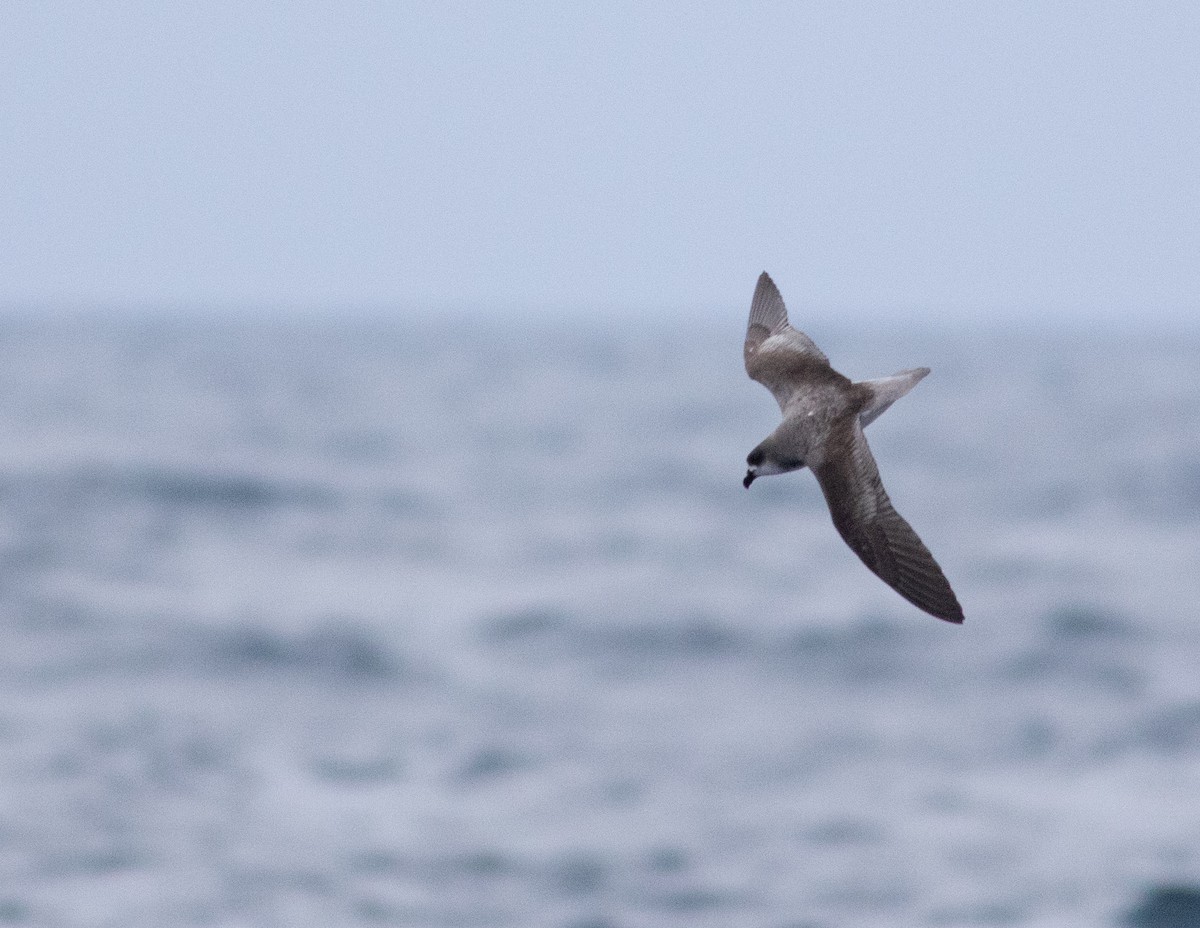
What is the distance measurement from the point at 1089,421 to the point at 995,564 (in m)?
33.3

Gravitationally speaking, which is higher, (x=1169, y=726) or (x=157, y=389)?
(x=157, y=389)

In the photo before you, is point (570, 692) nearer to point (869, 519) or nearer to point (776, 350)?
point (776, 350)

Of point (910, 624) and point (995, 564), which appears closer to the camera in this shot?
point (910, 624)

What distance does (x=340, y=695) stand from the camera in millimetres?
25344

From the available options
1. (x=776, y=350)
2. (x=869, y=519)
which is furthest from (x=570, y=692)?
(x=869, y=519)

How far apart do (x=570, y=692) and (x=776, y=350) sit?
1856cm

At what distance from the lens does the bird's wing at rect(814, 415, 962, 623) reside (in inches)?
232

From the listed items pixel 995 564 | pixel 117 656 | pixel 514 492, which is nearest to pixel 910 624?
pixel 995 564

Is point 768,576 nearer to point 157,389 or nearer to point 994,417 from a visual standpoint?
point 994,417

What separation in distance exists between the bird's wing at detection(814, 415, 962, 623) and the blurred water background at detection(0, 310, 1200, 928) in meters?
12.4

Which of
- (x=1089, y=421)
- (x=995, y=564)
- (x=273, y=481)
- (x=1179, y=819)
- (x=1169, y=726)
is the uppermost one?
(x=1089, y=421)

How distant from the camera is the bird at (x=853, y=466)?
589 centimetres

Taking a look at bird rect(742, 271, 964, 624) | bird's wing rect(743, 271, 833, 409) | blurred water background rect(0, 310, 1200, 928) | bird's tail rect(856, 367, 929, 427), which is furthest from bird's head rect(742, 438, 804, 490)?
blurred water background rect(0, 310, 1200, 928)

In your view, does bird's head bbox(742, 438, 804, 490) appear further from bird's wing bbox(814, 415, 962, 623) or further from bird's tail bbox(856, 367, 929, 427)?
bird's tail bbox(856, 367, 929, 427)
